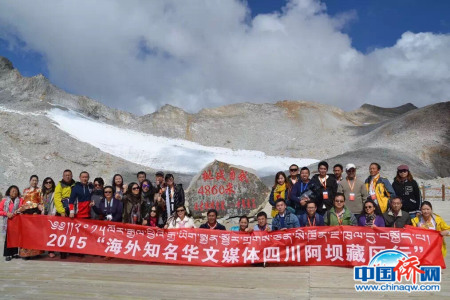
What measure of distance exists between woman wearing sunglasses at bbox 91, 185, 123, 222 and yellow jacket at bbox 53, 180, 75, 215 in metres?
0.55

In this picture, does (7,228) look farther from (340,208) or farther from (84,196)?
(340,208)

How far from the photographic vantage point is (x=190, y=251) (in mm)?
6188

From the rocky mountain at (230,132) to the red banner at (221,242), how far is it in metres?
16.3

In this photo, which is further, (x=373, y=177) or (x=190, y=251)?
(x=373, y=177)

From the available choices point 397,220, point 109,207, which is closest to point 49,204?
point 109,207

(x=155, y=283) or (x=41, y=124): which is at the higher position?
(x=41, y=124)

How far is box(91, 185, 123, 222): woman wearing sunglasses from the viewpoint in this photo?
22.5ft

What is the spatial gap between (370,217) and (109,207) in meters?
4.39

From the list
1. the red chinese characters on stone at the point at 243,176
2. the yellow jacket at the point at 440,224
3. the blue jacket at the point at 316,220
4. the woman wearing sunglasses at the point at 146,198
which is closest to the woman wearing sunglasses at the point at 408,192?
the yellow jacket at the point at 440,224

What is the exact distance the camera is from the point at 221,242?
6.16m

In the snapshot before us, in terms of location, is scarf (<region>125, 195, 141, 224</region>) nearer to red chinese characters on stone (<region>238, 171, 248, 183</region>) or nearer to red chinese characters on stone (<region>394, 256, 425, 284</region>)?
red chinese characters on stone (<region>394, 256, 425, 284</region>)

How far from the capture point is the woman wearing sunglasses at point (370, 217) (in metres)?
6.13

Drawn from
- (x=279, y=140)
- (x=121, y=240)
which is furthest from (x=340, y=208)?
(x=279, y=140)

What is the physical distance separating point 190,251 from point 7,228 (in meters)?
3.26
